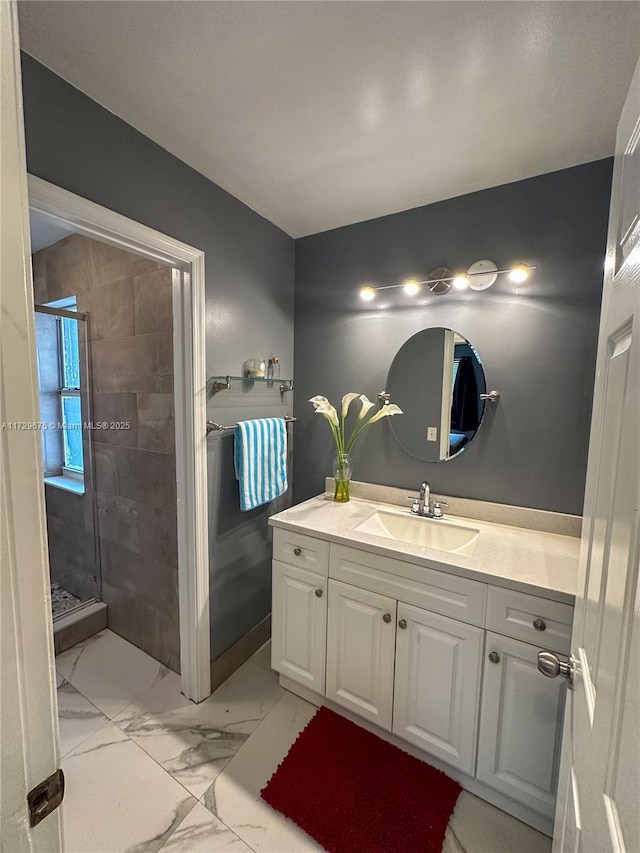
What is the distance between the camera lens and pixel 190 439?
1598 mm

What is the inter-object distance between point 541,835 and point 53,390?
335 centimetres

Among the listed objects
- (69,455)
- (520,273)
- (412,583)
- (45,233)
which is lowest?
(412,583)

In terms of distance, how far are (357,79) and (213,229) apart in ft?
2.74

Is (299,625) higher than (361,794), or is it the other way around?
(299,625)

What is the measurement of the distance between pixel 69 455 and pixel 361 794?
2.64 m

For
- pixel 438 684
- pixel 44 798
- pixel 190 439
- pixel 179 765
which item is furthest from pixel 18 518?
pixel 179 765

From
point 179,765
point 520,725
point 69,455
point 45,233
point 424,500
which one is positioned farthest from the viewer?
point 69,455

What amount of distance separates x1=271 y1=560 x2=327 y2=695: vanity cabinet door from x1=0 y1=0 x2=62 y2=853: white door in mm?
1163

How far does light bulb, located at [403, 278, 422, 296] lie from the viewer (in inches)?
69.6

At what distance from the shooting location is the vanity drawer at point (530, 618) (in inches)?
43.5

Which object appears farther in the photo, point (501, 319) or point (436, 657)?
point (501, 319)

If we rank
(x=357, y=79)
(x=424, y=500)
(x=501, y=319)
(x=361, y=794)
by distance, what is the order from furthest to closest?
(x=424, y=500) < (x=501, y=319) < (x=361, y=794) < (x=357, y=79)

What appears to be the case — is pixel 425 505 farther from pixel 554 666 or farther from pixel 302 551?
pixel 554 666

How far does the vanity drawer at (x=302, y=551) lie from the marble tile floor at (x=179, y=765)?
0.72 metres
